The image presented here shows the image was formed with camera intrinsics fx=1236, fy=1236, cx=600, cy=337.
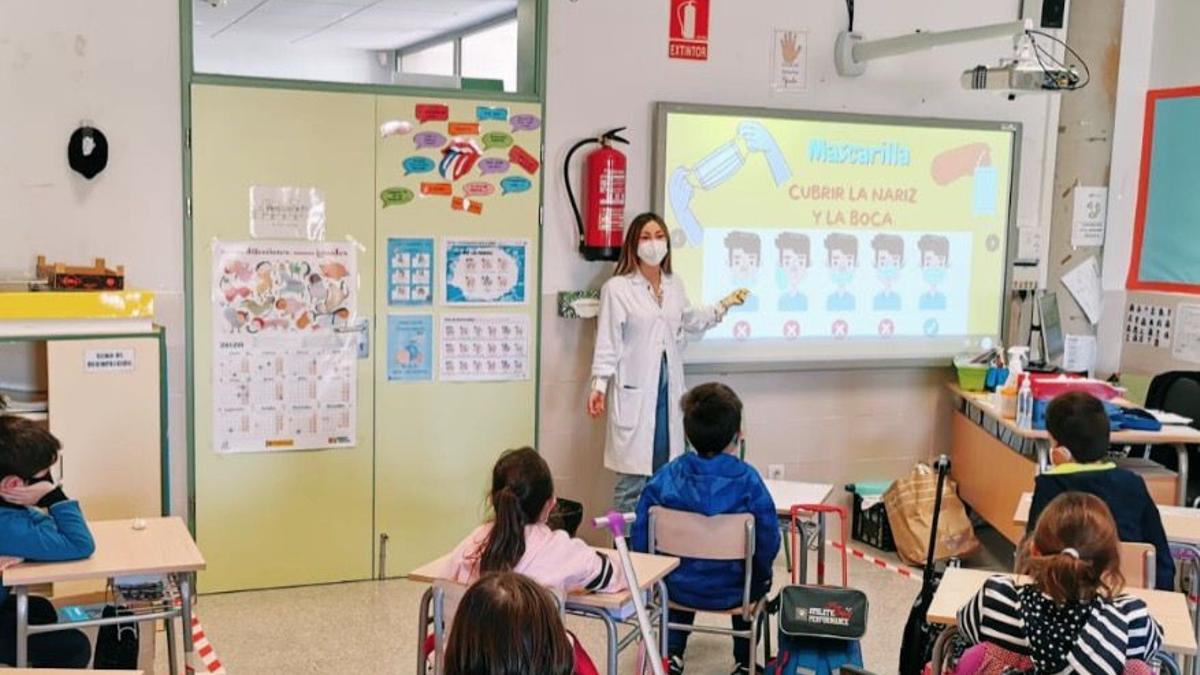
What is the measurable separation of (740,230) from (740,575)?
2150 mm

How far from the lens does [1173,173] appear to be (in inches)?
233

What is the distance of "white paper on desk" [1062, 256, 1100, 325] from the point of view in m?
5.98

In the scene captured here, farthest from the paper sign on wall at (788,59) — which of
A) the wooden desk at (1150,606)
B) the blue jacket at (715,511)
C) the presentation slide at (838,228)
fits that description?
the wooden desk at (1150,606)

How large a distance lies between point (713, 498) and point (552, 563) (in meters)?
0.81

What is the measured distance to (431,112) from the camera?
16.1 feet

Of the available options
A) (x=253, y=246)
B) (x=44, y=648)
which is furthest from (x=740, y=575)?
(x=253, y=246)

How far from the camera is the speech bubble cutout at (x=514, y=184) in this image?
5055mm

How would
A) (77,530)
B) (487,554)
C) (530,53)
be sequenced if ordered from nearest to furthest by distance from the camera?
(487,554)
(77,530)
(530,53)

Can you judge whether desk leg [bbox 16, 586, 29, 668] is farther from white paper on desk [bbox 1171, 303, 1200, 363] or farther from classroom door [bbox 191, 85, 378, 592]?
white paper on desk [bbox 1171, 303, 1200, 363]

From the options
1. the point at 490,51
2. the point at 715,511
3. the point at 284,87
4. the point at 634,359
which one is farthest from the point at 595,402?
the point at 490,51

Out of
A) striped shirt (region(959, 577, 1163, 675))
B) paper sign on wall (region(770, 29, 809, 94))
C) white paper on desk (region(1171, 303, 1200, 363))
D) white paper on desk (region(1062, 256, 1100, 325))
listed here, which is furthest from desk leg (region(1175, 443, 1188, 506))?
striped shirt (region(959, 577, 1163, 675))

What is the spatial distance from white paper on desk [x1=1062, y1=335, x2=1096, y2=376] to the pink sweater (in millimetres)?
3697

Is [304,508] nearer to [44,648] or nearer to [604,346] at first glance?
[604,346]

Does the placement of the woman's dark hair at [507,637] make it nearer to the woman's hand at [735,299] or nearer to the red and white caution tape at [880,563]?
the woman's hand at [735,299]
